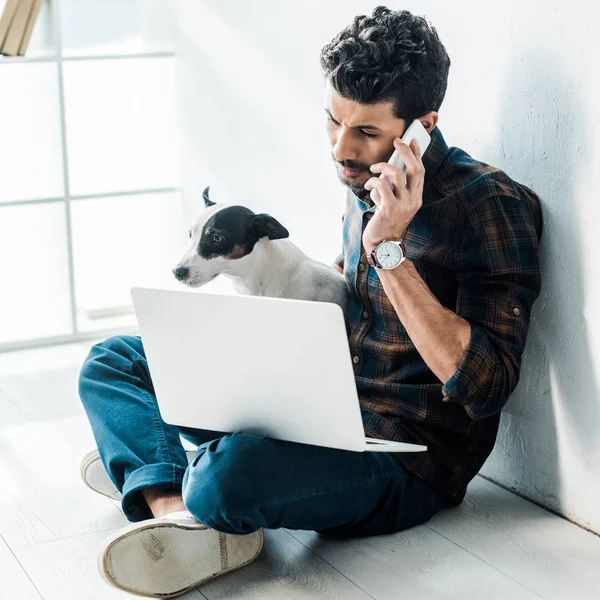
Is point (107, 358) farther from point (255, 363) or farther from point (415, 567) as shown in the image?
point (415, 567)

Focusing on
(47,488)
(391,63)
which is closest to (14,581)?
(47,488)

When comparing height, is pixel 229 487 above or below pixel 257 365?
below

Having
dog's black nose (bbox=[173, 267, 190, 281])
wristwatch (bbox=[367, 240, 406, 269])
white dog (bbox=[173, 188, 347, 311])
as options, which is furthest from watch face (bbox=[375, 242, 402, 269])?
dog's black nose (bbox=[173, 267, 190, 281])

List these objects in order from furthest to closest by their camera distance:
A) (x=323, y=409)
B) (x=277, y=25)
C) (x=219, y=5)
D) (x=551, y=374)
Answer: (x=219, y=5) < (x=277, y=25) < (x=551, y=374) < (x=323, y=409)

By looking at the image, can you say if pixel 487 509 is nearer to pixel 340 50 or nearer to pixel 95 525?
pixel 95 525

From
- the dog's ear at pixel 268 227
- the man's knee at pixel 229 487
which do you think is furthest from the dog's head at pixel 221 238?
the man's knee at pixel 229 487

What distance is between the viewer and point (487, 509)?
6.81 feet

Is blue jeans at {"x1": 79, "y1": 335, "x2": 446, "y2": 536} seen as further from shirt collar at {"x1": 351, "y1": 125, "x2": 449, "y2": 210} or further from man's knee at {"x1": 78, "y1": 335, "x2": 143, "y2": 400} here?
shirt collar at {"x1": 351, "y1": 125, "x2": 449, "y2": 210}

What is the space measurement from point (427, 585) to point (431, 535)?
189 millimetres

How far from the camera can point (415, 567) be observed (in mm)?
1835

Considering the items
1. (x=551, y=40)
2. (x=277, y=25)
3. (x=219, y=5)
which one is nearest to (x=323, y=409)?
(x=551, y=40)

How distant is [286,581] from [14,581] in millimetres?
480

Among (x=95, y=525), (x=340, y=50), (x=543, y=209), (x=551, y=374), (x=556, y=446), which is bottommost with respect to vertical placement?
(x=95, y=525)

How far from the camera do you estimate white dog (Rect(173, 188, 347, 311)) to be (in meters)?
2.04
